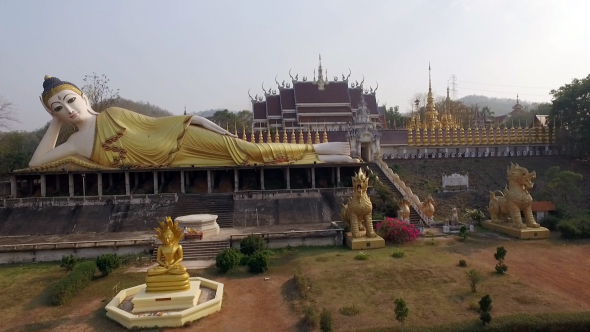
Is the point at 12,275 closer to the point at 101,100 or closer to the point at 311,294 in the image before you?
the point at 311,294

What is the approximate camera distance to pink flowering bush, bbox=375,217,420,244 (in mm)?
17219

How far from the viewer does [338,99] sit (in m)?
40.8

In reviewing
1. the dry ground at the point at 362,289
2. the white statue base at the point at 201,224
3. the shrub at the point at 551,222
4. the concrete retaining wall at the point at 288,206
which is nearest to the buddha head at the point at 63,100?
the concrete retaining wall at the point at 288,206

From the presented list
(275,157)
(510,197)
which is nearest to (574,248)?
(510,197)

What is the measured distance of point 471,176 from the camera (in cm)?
2916

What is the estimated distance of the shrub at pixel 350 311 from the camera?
10.1 metres

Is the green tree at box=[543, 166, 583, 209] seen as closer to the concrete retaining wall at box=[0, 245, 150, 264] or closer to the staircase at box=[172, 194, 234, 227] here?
the staircase at box=[172, 194, 234, 227]

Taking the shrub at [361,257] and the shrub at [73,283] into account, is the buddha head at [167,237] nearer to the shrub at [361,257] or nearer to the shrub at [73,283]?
the shrub at [73,283]

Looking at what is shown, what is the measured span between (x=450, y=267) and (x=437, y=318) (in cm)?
445

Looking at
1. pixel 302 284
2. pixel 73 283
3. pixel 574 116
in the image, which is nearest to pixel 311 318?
pixel 302 284

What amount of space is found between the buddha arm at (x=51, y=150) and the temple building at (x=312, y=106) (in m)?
17.8

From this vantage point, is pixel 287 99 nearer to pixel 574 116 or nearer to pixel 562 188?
pixel 574 116

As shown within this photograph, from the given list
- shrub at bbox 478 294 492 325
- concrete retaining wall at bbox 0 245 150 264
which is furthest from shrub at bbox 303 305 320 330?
concrete retaining wall at bbox 0 245 150 264

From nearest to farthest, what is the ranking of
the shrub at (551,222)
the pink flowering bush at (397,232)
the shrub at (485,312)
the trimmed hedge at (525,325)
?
1. the trimmed hedge at (525,325)
2. the shrub at (485,312)
3. the pink flowering bush at (397,232)
4. the shrub at (551,222)
